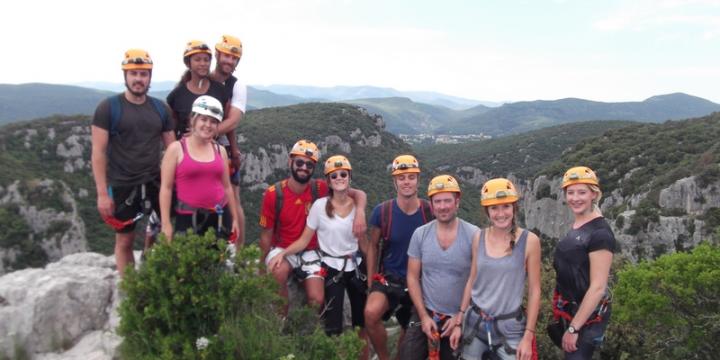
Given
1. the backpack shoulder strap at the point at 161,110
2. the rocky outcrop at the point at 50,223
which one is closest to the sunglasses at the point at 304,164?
the backpack shoulder strap at the point at 161,110

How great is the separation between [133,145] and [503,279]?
14.7ft

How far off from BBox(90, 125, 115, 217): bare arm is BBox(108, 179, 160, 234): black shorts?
0.11m

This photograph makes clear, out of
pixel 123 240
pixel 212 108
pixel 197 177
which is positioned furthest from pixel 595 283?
pixel 123 240

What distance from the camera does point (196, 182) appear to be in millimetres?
5273

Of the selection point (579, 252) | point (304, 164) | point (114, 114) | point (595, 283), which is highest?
point (114, 114)

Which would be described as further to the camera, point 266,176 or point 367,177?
point 367,177

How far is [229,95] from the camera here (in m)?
6.73

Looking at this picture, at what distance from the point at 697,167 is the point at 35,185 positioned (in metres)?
76.3

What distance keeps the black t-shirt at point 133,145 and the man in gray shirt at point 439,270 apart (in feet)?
10.8

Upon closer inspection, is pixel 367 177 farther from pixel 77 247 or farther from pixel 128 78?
pixel 128 78

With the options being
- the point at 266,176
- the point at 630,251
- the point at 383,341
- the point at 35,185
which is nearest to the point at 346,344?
the point at 383,341

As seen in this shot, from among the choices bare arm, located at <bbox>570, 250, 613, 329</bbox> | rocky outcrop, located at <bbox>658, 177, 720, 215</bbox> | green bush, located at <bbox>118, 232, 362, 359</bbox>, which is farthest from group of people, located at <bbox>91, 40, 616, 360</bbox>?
rocky outcrop, located at <bbox>658, 177, 720, 215</bbox>

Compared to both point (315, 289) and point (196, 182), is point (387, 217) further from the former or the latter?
point (196, 182)

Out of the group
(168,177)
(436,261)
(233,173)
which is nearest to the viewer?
(168,177)
